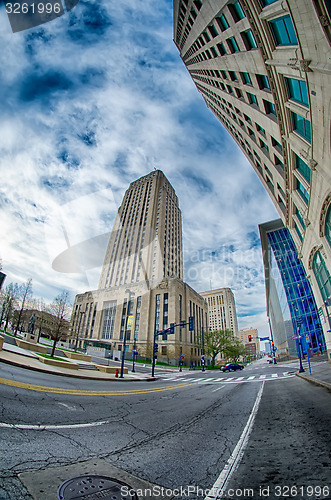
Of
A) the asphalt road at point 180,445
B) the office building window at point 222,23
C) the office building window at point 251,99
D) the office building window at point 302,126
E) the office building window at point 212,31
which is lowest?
the asphalt road at point 180,445

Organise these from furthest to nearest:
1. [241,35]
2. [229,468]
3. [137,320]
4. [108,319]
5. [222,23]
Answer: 1. [108,319]
2. [137,320]
3. [222,23]
4. [241,35]
5. [229,468]

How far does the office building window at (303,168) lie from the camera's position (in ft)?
47.6

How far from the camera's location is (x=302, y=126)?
13250 millimetres

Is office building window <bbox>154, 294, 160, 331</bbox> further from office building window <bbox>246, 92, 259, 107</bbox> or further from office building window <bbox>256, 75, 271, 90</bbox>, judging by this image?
office building window <bbox>256, 75, 271, 90</bbox>

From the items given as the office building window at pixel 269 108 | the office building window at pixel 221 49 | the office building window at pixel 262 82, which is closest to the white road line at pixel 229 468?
the office building window at pixel 269 108

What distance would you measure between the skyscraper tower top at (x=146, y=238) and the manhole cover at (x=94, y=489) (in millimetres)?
67381

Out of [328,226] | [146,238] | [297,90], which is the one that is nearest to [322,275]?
[328,226]

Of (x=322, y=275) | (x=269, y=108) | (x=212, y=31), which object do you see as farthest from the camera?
(x=212, y=31)

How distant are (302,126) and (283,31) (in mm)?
5168

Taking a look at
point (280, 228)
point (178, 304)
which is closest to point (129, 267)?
point (178, 304)

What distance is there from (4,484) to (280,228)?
252 ft

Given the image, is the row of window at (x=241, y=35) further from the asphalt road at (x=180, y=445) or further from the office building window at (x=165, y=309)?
the office building window at (x=165, y=309)

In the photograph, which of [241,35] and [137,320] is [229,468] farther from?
[137,320]

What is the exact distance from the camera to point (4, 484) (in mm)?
2488
